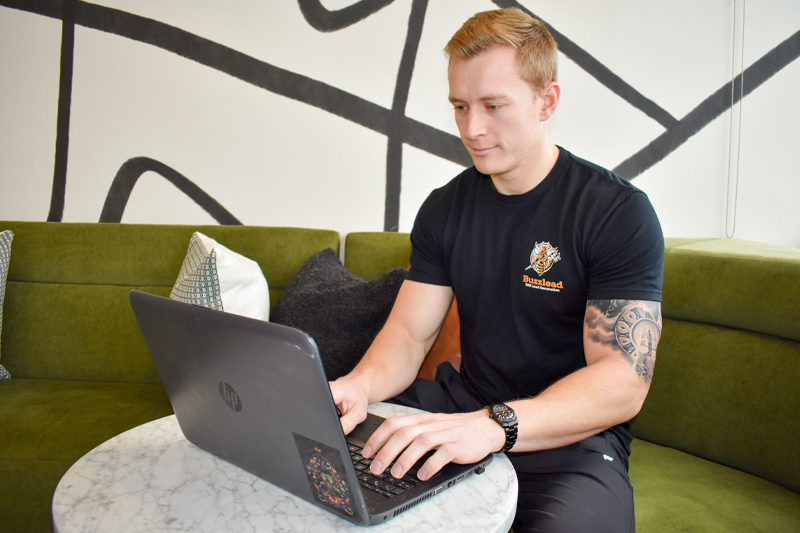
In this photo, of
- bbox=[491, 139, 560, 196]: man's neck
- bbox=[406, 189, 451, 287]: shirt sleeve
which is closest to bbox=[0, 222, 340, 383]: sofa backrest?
bbox=[406, 189, 451, 287]: shirt sleeve

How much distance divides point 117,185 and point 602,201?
191 cm

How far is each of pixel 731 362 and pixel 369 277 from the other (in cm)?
110

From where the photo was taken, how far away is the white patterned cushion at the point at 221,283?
1576mm

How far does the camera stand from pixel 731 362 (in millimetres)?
1268

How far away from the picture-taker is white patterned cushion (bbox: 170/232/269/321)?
1576 millimetres

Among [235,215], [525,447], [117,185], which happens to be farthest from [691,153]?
[117,185]

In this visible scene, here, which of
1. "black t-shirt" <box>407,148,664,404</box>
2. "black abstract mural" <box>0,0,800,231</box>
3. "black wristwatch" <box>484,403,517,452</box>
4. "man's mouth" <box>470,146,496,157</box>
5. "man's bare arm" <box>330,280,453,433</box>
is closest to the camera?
"black wristwatch" <box>484,403,517,452</box>

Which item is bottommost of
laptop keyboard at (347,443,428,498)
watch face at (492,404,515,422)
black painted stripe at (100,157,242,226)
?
laptop keyboard at (347,443,428,498)

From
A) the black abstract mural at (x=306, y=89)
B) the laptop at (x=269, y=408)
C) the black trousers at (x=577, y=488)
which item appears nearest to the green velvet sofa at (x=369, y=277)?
the black trousers at (x=577, y=488)

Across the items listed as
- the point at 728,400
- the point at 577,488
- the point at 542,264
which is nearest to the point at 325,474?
the point at 577,488

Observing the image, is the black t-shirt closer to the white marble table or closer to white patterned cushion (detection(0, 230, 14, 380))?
the white marble table

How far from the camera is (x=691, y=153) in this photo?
1.95m

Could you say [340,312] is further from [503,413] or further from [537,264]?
[503,413]

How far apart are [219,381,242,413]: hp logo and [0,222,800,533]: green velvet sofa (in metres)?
0.79
